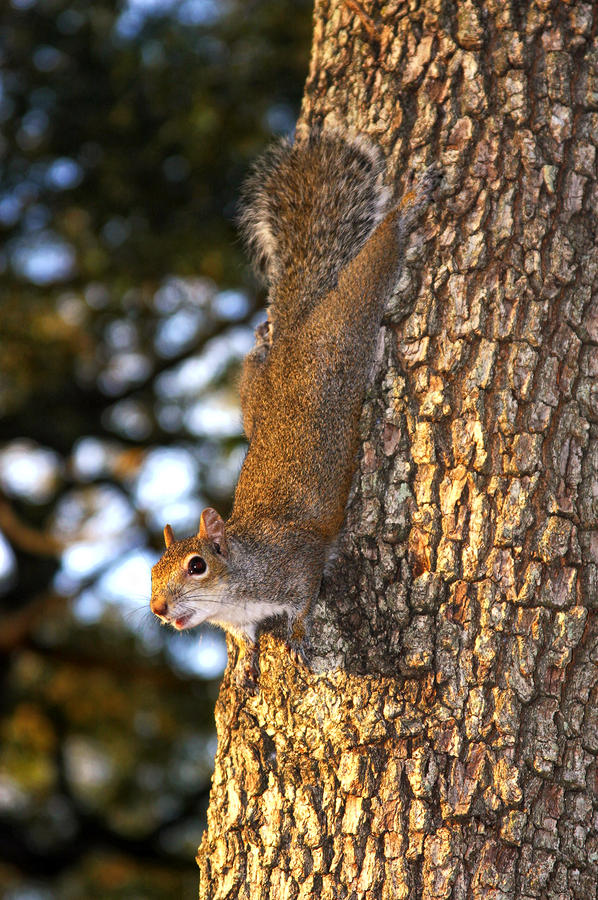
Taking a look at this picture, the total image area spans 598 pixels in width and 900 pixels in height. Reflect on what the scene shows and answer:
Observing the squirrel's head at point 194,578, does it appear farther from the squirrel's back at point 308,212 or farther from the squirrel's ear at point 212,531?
the squirrel's back at point 308,212

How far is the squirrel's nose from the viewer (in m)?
2.48

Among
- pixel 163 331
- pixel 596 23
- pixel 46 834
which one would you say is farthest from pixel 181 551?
pixel 46 834

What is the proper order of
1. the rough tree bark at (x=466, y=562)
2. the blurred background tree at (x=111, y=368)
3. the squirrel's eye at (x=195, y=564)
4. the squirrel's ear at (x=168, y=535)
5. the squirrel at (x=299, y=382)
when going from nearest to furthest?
the rough tree bark at (x=466, y=562), the squirrel at (x=299, y=382), the squirrel's eye at (x=195, y=564), the squirrel's ear at (x=168, y=535), the blurred background tree at (x=111, y=368)

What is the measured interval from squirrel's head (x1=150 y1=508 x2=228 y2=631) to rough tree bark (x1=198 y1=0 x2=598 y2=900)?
33cm

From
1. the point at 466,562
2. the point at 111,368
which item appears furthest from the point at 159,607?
the point at 111,368

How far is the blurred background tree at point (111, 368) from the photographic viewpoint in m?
4.24

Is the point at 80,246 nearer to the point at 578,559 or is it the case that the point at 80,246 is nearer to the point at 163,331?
the point at 163,331

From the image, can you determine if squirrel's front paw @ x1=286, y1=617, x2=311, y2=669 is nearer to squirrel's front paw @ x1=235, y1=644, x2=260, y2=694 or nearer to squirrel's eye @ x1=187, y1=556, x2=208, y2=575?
squirrel's front paw @ x1=235, y1=644, x2=260, y2=694

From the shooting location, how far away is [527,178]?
209 cm

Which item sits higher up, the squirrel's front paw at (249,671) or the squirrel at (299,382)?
the squirrel at (299,382)

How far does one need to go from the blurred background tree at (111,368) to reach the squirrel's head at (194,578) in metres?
1.24

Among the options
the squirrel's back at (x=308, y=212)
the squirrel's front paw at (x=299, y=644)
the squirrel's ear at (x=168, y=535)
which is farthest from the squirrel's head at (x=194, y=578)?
the squirrel's back at (x=308, y=212)

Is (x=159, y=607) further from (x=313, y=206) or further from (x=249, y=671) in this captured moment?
(x=313, y=206)

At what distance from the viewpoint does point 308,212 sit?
2.74m
